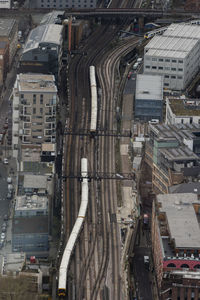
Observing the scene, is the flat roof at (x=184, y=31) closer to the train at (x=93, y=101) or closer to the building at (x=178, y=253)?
the train at (x=93, y=101)

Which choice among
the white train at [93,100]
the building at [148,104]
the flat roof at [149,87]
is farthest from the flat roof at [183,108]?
the white train at [93,100]

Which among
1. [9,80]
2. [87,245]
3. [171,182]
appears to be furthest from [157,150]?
[9,80]

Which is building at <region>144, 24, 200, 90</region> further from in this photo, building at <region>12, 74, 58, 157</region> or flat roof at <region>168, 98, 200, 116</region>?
building at <region>12, 74, 58, 157</region>

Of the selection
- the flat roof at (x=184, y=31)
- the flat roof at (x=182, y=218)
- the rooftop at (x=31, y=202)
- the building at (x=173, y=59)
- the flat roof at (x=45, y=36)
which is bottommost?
the rooftop at (x=31, y=202)

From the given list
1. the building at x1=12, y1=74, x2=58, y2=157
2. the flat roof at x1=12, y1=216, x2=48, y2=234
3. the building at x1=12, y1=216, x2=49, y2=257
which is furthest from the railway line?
the building at x1=12, y1=74, x2=58, y2=157

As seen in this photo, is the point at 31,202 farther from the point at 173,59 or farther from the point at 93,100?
the point at 173,59
